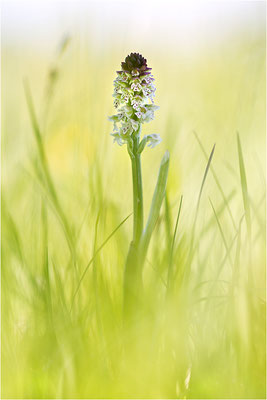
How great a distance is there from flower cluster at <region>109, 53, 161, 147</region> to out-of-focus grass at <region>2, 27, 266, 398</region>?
178 millimetres

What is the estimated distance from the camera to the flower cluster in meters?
1.41

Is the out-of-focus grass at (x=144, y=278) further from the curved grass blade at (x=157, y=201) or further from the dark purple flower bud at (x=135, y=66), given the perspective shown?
the dark purple flower bud at (x=135, y=66)

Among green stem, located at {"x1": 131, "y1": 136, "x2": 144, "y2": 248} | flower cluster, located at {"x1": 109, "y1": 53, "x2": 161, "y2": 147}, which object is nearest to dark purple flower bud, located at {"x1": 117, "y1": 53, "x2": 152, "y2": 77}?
flower cluster, located at {"x1": 109, "y1": 53, "x2": 161, "y2": 147}

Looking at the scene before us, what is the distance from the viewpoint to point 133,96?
4.71 feet

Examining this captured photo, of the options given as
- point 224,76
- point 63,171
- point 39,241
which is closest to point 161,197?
point 39,241

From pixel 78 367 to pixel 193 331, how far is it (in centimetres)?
34

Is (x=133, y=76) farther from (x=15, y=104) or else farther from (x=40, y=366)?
(x=15, y=104)

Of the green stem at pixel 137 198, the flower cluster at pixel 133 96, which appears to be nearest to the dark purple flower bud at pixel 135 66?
the flower cluster at pixel 133 96

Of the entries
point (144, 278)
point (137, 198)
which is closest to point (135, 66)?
point (137, 198)

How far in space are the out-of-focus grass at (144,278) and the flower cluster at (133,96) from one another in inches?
7.0

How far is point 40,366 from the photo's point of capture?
1150 mm

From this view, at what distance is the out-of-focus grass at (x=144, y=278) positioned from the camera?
110 centimetres

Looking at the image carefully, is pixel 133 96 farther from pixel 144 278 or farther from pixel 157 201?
pixel 144 278

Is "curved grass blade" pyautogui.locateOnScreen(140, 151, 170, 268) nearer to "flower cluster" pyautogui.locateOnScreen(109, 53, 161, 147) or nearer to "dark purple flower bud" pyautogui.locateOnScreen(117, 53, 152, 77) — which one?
"flower cluster" pyautogui.locateOnScreen(109, 53, 161, 147)
